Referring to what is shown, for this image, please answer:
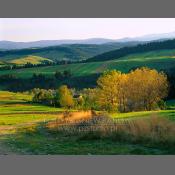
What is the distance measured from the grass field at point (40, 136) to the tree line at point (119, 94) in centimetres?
36

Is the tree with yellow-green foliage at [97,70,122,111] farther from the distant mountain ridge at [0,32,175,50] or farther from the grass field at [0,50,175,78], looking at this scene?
the distant mountain ridge at [0,32,175,50]

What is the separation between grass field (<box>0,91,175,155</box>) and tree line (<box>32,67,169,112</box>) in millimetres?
360

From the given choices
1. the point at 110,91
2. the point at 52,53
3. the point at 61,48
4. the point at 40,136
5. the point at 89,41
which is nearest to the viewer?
the point at 40,136

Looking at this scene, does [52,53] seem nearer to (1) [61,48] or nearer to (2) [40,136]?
(1) [61,48]

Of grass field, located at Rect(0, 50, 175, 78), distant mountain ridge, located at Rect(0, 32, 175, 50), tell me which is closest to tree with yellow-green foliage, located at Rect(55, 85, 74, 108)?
grass field, located at Rect(0, 50, 175, 78)

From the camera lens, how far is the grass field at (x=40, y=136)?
13.6 meters

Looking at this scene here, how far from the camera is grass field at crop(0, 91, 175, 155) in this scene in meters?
13.6

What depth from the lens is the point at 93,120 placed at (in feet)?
48.8

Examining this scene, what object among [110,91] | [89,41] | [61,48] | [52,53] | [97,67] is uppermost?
[89,41]

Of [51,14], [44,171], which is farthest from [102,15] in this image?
[44,171]

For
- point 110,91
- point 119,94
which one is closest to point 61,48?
point 110,91

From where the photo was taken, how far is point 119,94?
50.2 feet

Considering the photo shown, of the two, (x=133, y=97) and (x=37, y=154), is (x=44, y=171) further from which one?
(x=133, y=97)

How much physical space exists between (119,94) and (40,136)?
265 cm
